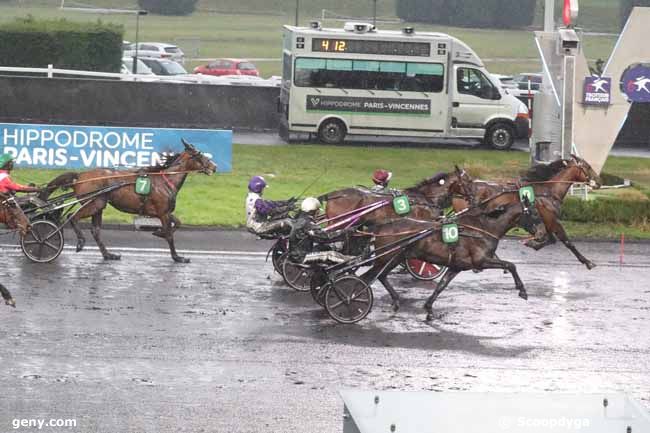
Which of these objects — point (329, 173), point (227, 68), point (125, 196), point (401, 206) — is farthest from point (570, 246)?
point (227, 68)

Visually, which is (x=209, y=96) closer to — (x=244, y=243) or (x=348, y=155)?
(x=348, y=155)

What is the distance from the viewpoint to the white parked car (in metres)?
50.0

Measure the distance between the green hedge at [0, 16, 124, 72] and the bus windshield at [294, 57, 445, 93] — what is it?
34.9 feet

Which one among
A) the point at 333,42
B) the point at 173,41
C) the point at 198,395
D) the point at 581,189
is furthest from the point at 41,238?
the point at 173,41

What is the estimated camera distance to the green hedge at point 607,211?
2234cm

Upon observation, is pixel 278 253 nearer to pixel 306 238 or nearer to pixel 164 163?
pixel 306 238

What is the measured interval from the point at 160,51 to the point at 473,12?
21426 mm

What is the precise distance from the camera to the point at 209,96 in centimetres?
3231

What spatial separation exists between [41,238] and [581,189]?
10.8 m

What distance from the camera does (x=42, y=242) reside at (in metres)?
17.4

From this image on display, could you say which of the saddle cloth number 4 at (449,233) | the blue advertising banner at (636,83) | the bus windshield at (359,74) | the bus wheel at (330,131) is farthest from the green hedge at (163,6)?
the saddle cloth number 4 at (449,233)

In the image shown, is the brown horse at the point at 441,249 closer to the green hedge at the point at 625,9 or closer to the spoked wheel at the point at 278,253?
the spoked wheel at the point at 278,253

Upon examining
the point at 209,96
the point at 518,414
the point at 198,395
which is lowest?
the point at 198,395

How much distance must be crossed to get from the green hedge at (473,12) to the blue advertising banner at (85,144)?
42254 millimetres
